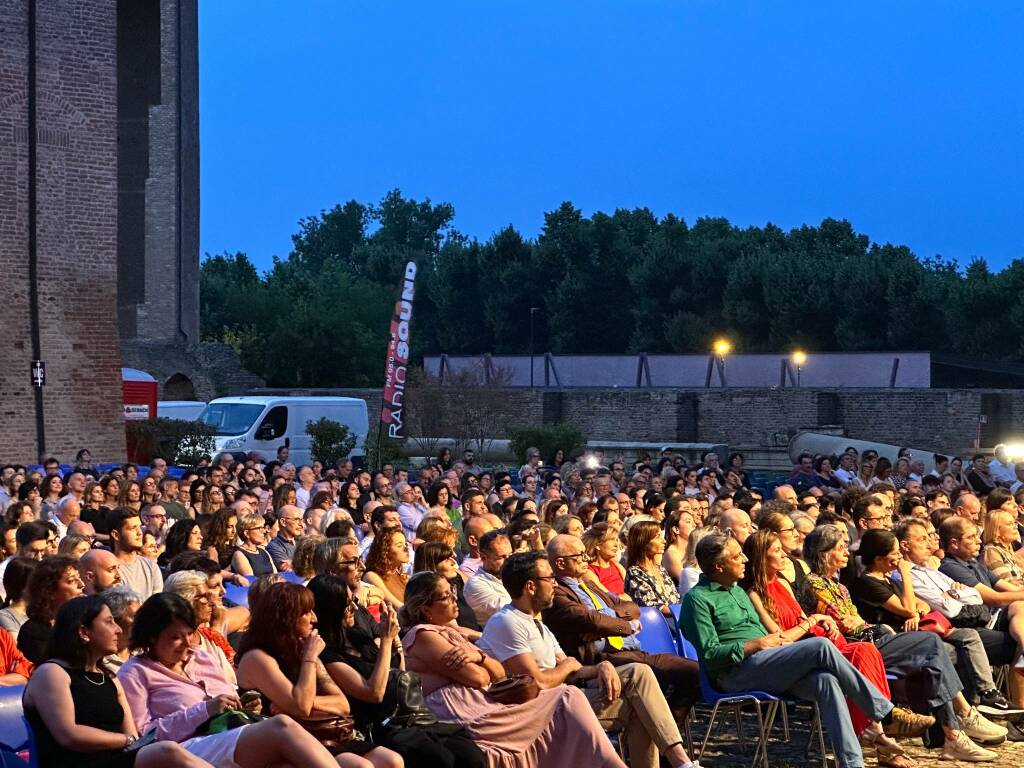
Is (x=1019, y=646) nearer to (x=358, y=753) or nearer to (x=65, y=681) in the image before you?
(x=358, y=753)

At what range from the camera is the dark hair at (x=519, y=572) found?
23.6 ft

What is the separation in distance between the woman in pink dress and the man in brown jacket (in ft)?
2.86

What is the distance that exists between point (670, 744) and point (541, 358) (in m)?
47.4

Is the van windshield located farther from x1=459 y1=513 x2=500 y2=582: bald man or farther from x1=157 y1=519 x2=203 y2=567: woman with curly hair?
x1=157 y1=519 x2=203 y2=567: woman with curly hair

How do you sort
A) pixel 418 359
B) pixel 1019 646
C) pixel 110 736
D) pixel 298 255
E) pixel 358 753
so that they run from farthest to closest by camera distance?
1. pixel 298 255
2. pixel 418 359
3. pixel 1019 646
4. pixel 358 753
5. pixel 110 736

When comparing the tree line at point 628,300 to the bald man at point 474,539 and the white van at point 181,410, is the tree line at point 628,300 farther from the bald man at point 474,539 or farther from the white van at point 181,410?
the bald man at point 474,539

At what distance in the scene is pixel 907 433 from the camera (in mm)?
41906

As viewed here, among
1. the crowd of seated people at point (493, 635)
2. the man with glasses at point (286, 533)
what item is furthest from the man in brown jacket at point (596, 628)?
the man with glasses at point (286, 533)

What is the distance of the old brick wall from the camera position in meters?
23.6

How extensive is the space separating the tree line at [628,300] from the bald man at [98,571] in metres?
47.4

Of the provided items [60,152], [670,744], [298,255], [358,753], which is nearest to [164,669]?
[358,753]

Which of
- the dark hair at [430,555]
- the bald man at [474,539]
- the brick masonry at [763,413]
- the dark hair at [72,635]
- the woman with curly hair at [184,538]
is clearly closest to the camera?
the dark hair at [72,635]

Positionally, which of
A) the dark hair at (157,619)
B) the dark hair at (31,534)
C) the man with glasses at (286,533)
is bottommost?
the man with glasses at (286,533)

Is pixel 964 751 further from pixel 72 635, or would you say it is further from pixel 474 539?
pixel 72 635
